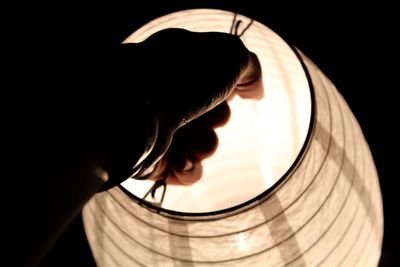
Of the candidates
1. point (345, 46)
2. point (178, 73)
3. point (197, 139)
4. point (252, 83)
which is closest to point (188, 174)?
point (197, 139)

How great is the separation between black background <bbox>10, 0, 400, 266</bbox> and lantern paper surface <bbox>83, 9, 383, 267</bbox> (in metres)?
0.49

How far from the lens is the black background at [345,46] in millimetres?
978

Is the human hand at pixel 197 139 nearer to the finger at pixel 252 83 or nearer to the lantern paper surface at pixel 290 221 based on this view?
the finger at pixel 252 83

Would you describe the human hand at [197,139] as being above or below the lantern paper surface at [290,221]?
above

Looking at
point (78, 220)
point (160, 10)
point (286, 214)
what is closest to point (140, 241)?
point (286, 214)

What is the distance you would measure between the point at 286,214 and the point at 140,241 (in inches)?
6.5

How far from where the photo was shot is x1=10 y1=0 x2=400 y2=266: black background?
978 millimetres

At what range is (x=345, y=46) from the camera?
0.99 meters

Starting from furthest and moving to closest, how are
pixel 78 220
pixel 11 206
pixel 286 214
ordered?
1. pixel 78 220
2. pixel 286 214
3. pixel 11 206

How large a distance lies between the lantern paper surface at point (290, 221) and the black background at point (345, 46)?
19.2 inches

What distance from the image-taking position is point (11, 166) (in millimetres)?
201

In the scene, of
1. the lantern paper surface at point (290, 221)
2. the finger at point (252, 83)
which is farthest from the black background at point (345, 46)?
the lantern paper surface at point (290, 221)

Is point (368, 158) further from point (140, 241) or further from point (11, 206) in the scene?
point (11, 206)

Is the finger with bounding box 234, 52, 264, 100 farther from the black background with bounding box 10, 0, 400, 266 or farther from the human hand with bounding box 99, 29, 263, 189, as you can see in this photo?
the black background with bounding box 10, 0, 400, 266
